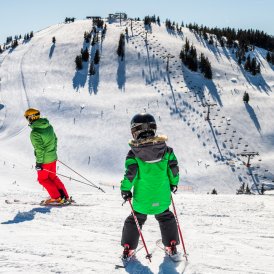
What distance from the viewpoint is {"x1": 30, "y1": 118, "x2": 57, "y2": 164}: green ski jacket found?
6.75 metres

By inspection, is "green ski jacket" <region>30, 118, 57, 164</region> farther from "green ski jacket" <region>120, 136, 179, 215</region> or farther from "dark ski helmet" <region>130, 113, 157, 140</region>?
"dark ski helmet" <region>130, 113, 157, 140</region>

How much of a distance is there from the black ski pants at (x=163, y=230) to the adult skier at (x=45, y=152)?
327 cm

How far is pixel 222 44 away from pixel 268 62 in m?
7.27

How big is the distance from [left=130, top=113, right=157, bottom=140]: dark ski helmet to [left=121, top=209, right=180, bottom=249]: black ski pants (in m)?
0.96

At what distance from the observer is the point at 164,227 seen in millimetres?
4031

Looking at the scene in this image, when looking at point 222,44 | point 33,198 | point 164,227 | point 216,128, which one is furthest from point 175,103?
point 164,227

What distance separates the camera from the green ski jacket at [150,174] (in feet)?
12.3

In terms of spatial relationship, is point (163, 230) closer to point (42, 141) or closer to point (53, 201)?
point (53, 201)

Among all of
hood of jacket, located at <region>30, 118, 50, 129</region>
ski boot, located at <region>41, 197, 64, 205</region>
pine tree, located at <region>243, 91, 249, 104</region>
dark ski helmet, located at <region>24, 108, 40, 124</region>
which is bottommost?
pine tree, located at <region>243, 91, 249, 104</region>

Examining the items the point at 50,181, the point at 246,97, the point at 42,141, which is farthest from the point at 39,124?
the point at 246,97

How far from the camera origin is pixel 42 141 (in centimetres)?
682

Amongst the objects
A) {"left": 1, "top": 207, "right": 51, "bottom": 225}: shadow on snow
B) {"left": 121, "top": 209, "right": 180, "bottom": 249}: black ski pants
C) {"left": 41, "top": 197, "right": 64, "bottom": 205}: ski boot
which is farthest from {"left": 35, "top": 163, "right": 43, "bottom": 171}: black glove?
{"left": 121, "top": 209, "right": 180, "bottom": 249}: black ski pants

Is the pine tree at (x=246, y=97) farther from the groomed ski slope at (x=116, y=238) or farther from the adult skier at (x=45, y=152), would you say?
the adult skier at (x=45, y=152)

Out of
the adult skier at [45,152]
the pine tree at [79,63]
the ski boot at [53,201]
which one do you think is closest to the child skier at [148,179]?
the ski boot at [53,201]
